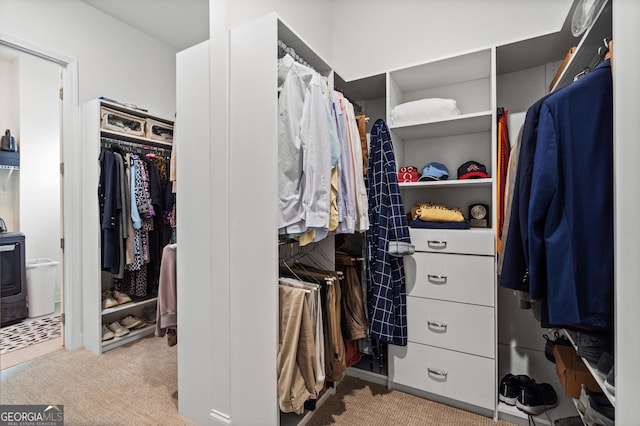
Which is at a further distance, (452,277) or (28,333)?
(28,333)

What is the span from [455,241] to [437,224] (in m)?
0.14

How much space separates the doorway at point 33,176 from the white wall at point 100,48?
0.47m

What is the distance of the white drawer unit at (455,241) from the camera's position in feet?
5.29

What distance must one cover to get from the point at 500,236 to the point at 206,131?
1.64 m

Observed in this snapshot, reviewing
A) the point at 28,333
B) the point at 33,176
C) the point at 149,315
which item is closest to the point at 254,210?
the point at 149,315

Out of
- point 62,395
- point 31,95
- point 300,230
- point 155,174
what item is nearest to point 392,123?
point 300,230

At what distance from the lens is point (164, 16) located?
2662 millimetres

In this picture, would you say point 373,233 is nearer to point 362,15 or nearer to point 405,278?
point 405,278

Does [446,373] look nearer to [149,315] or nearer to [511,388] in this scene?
[511,388]

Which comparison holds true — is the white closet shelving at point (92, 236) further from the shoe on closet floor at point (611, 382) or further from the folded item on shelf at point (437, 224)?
the shoe on closet floor at point (611, 382)

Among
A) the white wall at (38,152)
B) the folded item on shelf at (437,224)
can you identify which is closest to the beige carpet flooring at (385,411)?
the folded item on shelf at (437,224)

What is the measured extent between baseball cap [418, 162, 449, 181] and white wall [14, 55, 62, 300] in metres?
3.32

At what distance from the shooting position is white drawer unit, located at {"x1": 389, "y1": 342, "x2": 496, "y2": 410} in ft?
5.26

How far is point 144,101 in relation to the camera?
3.08 meters
